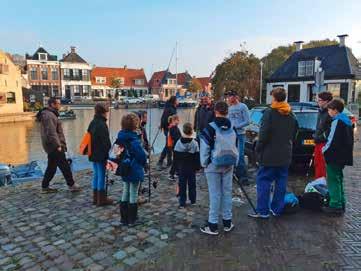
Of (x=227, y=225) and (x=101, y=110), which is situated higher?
(x=101, y=110)

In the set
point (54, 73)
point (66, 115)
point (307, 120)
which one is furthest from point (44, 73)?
point (307, 120)

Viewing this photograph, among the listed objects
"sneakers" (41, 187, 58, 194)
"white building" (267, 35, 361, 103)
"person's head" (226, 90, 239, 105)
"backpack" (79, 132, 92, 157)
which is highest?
"white building" (267, 35, 361, 103)

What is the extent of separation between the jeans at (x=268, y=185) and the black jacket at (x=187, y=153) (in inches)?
45.7

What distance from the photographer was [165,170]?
Answer: 8.63 meters

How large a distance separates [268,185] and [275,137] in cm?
76

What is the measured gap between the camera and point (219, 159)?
14.3 feet

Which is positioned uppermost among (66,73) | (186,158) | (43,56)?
(43,56)

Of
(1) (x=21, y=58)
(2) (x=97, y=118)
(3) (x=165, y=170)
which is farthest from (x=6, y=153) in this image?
(1) (x=21, y=58)

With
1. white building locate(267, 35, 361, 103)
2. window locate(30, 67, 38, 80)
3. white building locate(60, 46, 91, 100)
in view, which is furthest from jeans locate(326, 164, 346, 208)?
white building locate(60, 46, 91, 100)

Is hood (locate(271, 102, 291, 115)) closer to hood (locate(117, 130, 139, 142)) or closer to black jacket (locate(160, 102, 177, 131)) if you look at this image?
hood (locate(117, 130, 139, 142))

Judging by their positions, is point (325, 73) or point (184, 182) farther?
point (325, 73)

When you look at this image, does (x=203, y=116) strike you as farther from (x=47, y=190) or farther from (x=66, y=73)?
(x=66, y=73)

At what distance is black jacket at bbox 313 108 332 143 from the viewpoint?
593 centimetres

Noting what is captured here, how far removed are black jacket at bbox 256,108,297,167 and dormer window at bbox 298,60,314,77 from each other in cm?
3053
